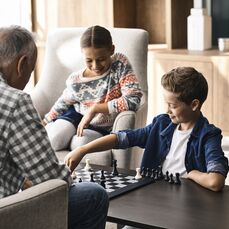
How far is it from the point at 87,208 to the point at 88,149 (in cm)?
54

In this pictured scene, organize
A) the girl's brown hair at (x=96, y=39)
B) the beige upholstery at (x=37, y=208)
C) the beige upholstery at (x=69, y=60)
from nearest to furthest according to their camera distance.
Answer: the beige upholstery at (x=37, y=208)
the girl's brown hair at (x=96, y=39)
the beige upholstery at (x=69, y=60)

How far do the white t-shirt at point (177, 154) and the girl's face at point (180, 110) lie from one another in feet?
0.18

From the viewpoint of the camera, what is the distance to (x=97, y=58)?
122 inches

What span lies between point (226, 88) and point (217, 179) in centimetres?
259

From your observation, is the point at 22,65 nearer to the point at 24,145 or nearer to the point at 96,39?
the point at 24,145

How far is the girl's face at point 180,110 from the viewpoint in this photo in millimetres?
2357

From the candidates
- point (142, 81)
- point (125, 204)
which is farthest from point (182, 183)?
point (142, 81)

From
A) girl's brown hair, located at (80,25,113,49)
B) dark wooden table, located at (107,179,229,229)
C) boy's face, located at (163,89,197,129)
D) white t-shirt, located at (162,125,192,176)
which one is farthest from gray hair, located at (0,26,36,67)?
girl's brown hair, located at (80,25,113,49)

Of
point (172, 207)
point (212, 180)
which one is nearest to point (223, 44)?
point (212, 180)

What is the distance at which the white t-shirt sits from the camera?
7.82 feet

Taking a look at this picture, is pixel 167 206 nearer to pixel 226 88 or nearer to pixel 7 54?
pixel 7 54

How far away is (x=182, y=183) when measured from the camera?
7.34 feet

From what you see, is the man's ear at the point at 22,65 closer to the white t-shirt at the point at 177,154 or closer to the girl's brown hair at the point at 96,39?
the white t-shirt at the point at 177,154

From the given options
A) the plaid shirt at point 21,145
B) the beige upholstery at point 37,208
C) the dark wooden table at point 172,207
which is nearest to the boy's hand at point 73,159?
the dark wooden table at point 172,207
